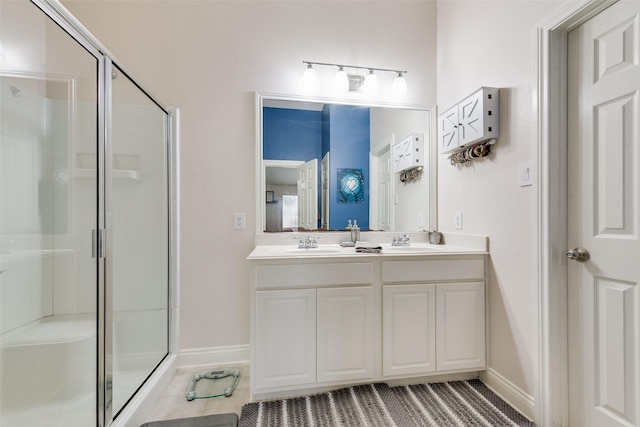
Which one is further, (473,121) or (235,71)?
(235,71)

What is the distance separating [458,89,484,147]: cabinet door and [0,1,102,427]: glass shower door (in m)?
1.91

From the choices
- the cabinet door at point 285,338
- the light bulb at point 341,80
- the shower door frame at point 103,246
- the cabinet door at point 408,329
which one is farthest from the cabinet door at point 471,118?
the shower door frame at point 103,246

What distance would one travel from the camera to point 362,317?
159cm

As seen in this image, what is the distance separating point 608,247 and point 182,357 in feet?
7.86

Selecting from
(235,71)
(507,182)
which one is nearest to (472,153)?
(507,182)

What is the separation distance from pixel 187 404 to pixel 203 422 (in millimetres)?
212

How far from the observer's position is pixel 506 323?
1.58 meters

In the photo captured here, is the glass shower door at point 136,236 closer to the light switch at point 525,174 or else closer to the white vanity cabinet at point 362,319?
the white vanity cabinet at point 362,319

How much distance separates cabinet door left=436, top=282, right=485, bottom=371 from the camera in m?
1.65

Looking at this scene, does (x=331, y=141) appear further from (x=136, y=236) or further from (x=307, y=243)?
(x=136, y=236)

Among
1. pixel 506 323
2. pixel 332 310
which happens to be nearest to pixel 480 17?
pixel 506 323

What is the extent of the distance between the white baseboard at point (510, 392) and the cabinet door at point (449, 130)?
1386 millimetres

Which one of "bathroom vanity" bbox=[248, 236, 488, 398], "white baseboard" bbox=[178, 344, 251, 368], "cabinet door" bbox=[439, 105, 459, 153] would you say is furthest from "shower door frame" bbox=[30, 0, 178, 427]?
"cabinet door" bbox=[439, 105, 459, 153]

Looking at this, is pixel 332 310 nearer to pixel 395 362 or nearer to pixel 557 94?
pixel 395 362
